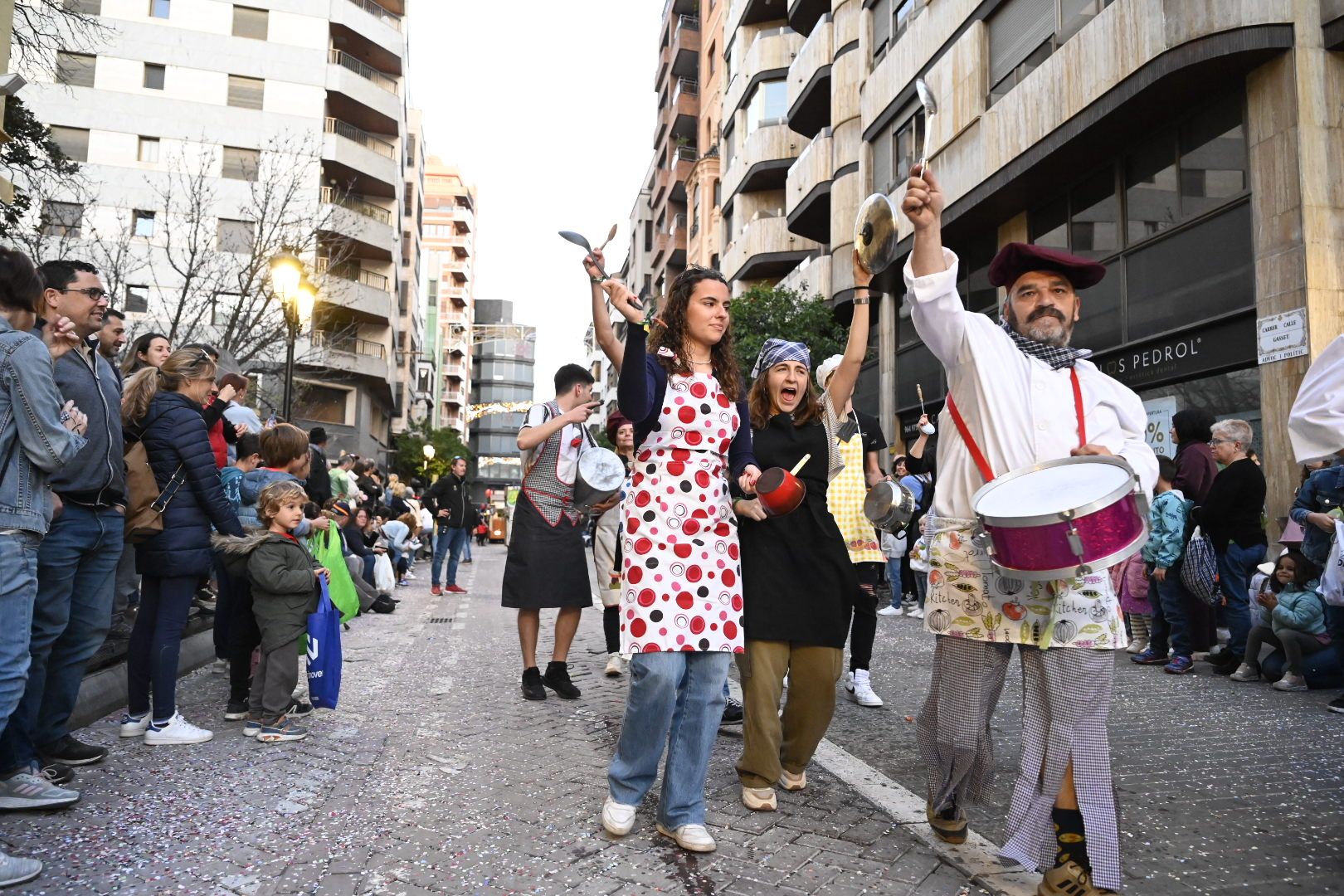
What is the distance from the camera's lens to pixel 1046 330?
3.54 metres

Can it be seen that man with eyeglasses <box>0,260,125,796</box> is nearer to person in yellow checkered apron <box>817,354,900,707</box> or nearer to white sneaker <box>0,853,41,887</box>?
white sneaker <box>0,853,41,887</box>

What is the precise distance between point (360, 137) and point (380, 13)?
5.81 meters

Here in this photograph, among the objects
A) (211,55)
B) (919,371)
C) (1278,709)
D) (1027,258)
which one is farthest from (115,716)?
(211,55)

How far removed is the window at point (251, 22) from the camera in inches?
1607

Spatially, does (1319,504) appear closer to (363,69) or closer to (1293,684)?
(1293,684)

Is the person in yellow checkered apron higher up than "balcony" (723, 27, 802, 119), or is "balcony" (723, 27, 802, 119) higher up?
"balcony" (723, 27, 802, 119)

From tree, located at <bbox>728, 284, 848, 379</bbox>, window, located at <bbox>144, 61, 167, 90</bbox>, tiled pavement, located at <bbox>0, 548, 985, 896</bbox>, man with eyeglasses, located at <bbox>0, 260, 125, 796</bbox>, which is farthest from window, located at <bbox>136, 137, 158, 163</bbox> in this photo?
man with eyeglasses, located at <bbox>0, 260, 125, 796</bbox>

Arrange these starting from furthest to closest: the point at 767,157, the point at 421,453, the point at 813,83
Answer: the point at 421,453 < the point at 767,157 < the point at 813,83

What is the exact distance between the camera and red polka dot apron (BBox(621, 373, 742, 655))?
361cm

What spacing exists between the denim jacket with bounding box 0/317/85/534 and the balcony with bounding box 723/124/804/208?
98.6ft

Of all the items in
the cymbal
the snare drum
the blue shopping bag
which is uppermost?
the cymbal

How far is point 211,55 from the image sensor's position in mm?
40188

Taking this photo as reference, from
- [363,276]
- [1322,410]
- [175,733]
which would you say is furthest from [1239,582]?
[363,276]

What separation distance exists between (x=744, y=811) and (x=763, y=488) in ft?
4.29
